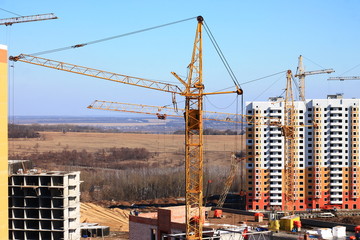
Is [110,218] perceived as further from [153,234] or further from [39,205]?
[39,205]

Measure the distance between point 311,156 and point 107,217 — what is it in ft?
77.0

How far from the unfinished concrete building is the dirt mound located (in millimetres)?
28804

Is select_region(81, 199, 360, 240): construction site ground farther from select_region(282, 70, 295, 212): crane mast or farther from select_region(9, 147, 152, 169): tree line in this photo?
select_region(9, 147, 152, 169): tree line

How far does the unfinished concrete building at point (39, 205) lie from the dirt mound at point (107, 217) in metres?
28.8

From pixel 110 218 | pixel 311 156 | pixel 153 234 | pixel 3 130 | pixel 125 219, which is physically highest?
pixel 3 130

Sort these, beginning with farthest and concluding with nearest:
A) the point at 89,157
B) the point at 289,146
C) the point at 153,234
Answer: the point at 89,157 → the point at 289,146 → the point at 153,234

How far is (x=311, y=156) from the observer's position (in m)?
75.5

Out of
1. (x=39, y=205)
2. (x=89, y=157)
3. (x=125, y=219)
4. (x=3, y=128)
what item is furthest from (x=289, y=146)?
(x=89, y=157)

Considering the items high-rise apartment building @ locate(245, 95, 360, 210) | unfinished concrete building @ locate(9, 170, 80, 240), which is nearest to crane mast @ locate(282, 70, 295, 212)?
high-rise apartment building @ locate(245, 95, 360, 210)

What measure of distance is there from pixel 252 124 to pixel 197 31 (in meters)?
31.5

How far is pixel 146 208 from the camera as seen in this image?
82875mm

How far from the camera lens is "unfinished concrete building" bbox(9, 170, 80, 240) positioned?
36.5 metres

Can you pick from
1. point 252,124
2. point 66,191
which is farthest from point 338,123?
point 66,191

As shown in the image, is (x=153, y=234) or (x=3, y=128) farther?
(x=153, y=234)
